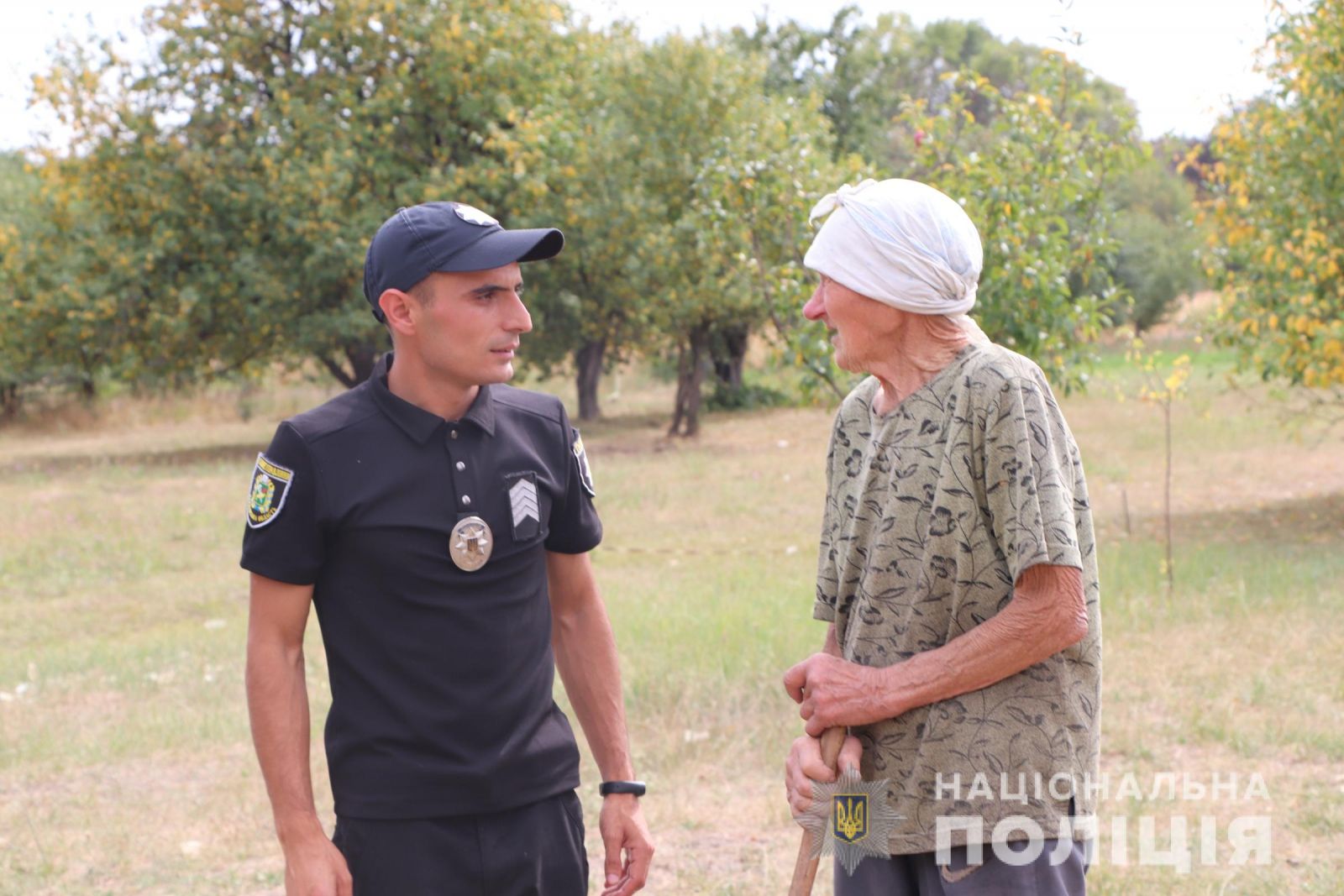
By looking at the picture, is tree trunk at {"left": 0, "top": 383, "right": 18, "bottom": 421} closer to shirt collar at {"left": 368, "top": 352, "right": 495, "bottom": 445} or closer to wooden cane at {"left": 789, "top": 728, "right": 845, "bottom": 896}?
shirt collar at {"left": 368, "top": 352, "right": 495, "bottom": 445}

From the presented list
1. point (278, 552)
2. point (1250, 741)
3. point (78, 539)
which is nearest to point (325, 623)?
point (278, 552)

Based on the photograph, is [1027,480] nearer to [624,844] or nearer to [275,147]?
[624,844]

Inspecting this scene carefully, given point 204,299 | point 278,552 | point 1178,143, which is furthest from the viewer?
point 204,299

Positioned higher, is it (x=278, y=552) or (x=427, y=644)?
(x=278, y=552)

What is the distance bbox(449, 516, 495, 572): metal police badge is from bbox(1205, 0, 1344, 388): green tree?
29.5ft

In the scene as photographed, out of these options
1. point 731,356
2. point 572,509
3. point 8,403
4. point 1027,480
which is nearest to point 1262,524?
point 572,509

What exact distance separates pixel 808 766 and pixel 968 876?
0.34 m

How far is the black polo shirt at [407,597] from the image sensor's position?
2.44 meters

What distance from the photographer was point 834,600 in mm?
2535

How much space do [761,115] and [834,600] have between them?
17713 millimetres

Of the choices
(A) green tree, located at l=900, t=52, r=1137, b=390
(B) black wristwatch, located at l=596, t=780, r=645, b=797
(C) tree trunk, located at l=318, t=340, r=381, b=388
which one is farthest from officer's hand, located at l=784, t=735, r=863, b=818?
(C) tree trunk, located at l=318, t=340, r=381, b=388

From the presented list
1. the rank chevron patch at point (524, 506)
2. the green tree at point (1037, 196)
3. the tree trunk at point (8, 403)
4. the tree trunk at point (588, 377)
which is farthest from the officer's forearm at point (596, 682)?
the tree trunk at point (8, 403)

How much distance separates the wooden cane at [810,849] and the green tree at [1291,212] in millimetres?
8774

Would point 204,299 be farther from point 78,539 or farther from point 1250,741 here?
point 1250,741
